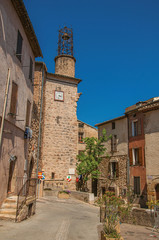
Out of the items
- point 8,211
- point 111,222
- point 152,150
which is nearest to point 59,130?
point 152,150

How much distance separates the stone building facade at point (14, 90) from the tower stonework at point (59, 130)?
10679mm

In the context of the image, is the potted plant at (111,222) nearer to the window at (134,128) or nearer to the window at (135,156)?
the window at (135,156)

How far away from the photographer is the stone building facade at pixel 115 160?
2270cm

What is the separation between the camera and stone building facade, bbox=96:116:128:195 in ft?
74.5

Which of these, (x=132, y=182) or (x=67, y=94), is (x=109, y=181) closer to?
(x=132, y=182)

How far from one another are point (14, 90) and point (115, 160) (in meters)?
16.1

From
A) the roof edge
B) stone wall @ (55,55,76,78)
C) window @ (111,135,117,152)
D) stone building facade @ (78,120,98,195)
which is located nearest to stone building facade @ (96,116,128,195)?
window @ (111,135,117,152)

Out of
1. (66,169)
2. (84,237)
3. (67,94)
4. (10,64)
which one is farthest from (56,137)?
(84,237)

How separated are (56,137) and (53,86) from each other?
589cm

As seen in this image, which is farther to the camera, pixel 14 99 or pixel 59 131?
pixel 59 131

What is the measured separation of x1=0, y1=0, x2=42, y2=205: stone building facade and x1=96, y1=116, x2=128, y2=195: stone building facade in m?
12.9

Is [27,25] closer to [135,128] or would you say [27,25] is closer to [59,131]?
[59,131]

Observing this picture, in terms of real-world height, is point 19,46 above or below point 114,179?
above

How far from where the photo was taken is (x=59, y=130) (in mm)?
24500
